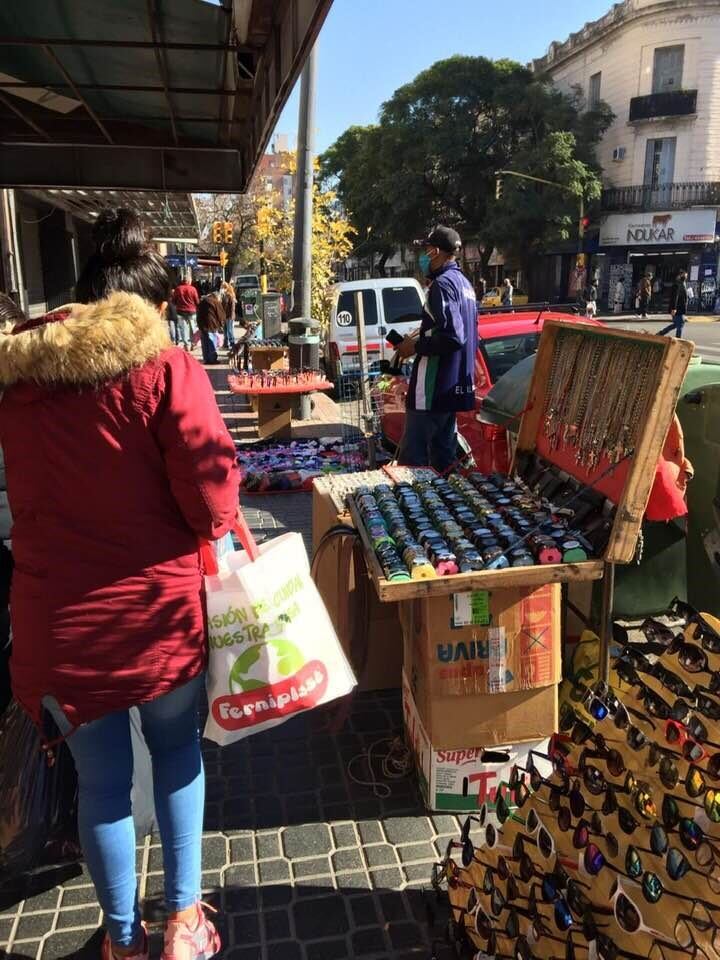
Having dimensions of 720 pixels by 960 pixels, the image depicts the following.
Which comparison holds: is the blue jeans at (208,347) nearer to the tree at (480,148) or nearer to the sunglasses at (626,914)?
the sunglasses at (626,914)

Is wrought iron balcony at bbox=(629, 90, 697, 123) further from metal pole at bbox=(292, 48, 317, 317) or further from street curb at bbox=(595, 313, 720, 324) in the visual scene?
metal pole at bbox=(292, 48, 317, 317)

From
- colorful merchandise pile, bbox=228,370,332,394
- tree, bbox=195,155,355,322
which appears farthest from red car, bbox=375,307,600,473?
tree, bbox=195,155,355,322

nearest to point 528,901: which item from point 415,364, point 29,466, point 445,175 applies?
point 29,466

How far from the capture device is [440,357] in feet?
15.8

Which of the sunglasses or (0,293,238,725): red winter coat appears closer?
the sunglasses

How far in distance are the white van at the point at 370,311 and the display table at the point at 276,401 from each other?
269 centimetres

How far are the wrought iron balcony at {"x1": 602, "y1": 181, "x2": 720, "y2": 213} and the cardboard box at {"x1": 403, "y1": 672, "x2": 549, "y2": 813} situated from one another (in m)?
37.8

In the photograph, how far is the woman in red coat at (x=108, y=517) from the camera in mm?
1747

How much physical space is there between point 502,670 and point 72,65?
3.94 m

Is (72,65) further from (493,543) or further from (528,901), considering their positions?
(528,901)

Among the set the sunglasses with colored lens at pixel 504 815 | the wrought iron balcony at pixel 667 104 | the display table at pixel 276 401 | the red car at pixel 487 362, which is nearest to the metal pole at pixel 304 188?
the display table at pixel 276 401

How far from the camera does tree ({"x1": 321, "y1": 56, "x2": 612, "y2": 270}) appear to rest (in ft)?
114

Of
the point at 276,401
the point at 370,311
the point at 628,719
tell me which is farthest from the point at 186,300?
the point at 628,719

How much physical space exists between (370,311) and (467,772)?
10755mm
